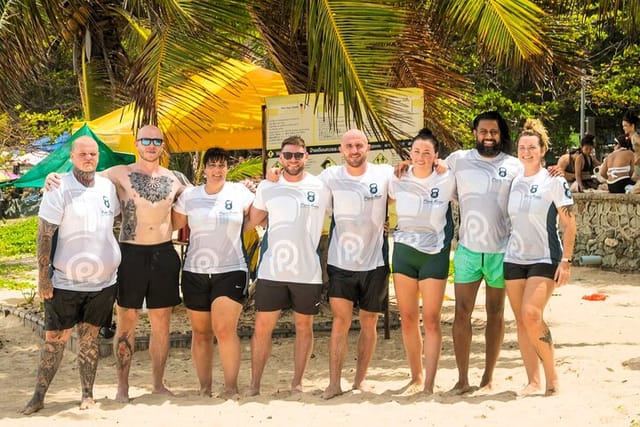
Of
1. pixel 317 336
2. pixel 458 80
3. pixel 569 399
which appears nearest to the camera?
pixel 569 399

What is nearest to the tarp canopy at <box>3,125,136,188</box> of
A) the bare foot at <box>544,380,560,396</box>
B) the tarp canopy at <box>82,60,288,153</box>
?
the tarp canopy at <box>82,60,288,153</box>

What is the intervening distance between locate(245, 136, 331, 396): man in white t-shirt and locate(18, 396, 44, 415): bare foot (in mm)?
1481

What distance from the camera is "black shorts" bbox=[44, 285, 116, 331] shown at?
6.46 meters

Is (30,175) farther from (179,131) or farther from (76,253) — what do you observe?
(76,253)

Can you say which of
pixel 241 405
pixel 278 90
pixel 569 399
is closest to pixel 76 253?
pixel 241 405

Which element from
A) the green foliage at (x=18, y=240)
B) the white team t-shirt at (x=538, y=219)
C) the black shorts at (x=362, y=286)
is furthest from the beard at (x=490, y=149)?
the green foliage at (x=18, y=240)

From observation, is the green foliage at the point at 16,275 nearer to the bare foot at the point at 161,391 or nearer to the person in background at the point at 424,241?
the bare foot at the point at 161,391

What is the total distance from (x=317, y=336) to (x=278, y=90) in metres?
3.07

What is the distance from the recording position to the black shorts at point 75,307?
6465 mm

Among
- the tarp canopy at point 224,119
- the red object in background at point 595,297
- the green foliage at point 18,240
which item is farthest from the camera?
the green foliage at point 18,240

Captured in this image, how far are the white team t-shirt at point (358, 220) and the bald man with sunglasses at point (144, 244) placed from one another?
1.19 m

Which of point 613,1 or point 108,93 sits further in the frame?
point 108,93

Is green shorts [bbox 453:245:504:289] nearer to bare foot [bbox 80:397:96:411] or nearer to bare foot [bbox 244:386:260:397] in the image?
bare foot [bbox 244:386:260:397]

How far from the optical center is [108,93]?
1190 cm
